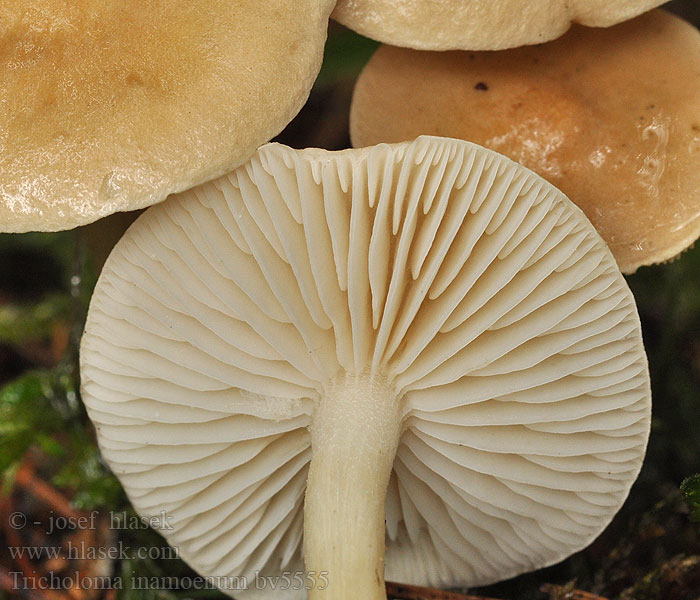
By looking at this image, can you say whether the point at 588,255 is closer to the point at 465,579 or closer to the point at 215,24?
the point at 215,24

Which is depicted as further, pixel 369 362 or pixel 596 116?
pixel 596 116

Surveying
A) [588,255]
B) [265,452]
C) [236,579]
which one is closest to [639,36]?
[588,255]

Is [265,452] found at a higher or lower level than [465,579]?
higher

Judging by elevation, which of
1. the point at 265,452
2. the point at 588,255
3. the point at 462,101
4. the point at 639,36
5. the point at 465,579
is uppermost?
the point at 639,36

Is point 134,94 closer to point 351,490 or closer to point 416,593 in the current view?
point 351,490

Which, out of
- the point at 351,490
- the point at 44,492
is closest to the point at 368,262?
the point at 351,490

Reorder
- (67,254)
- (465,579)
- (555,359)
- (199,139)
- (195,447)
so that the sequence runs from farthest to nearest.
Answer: (67,254) → (465,579) → (195,447) → (555,359) → (199,139)
